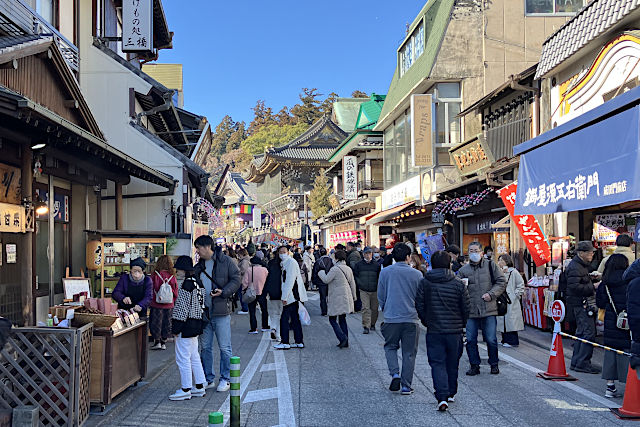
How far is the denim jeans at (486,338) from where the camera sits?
8.80 m

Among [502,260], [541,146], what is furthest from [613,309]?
[541,146]

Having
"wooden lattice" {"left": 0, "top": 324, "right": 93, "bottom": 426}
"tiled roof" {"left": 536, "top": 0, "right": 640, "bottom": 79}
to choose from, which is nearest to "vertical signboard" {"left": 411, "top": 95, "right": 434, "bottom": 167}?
"tiled roof" {"left": 536, "top": 0, "right": 640, "bottom": 79}

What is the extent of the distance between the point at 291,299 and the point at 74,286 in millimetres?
3944

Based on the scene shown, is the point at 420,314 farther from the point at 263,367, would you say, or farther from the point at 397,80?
the point at 397,80

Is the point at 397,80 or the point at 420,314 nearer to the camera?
the point at 420,314

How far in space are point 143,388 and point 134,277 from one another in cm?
246

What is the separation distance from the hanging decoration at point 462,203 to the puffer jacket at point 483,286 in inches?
322

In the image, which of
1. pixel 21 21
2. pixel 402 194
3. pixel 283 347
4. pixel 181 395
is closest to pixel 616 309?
pixel 181 395

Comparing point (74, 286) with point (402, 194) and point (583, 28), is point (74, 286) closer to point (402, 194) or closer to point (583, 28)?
point (583, 28)

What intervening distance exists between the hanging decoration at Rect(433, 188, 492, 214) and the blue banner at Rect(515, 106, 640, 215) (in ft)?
15.0

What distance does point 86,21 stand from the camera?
16.3 meters

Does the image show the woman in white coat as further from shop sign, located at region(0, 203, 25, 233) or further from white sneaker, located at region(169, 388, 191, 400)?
shop sign, located at region(0, 203, 25, 233)

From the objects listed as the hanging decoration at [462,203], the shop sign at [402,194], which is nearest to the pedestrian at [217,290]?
the hanging decoration at [462,203]

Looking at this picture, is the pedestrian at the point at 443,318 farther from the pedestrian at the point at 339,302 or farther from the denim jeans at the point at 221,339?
the pedestrian at the point at 339,302
